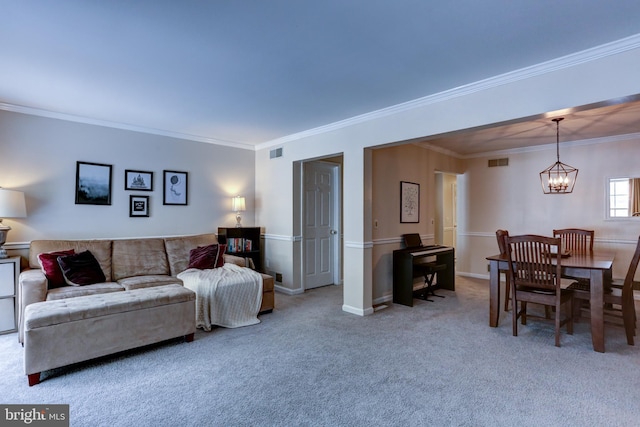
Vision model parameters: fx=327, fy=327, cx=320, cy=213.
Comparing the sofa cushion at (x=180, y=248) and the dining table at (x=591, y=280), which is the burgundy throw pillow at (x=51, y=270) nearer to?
the sofa cushion at (x=180, y=248)

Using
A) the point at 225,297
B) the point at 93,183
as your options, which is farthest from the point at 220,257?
the point at 93,183

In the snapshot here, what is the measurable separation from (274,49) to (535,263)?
3.13m

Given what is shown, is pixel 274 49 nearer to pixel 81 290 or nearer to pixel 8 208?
pixel 81 290

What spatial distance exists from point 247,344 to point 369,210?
210 centimetres

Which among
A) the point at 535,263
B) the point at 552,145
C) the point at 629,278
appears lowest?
the point at 629,278

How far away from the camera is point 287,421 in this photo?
196 cm

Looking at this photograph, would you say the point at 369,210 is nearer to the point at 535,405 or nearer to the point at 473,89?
the point at 473,89

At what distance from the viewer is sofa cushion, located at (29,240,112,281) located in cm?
363

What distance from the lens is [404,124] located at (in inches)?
141

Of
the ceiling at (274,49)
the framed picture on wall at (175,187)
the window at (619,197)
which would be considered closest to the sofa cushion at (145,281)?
the framed picture on wall at (175,187)

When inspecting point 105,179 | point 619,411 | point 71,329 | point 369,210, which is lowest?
point 619,411

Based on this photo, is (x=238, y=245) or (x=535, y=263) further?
(x=238, y=245)

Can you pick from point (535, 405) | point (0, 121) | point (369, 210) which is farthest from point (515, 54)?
point (0, 121)
